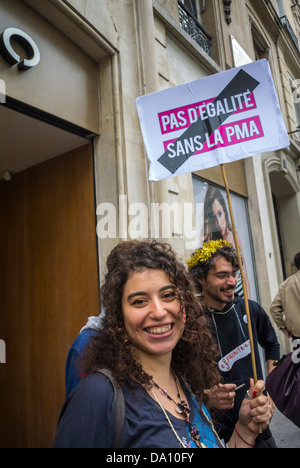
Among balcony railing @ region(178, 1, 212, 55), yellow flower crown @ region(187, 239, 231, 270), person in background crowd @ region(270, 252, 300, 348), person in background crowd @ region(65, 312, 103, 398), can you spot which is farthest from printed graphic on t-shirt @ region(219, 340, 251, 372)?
balcony railing @ region(178, 1, 212, 55)

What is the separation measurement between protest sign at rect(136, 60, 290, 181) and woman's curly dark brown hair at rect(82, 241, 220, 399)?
3.27 feet

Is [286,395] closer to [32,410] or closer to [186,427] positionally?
[186,427]

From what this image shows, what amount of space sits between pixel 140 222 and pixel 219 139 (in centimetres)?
173

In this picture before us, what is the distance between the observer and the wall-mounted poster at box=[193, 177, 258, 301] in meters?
5.49

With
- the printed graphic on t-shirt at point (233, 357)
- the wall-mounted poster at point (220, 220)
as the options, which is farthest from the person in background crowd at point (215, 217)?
the printed graphic on t-shirt at point (233, 357)

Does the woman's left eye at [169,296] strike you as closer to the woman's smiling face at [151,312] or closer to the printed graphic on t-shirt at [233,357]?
the woman's smiling face at [151,312]

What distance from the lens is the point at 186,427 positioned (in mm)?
1411

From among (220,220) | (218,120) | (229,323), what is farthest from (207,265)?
(220,220)

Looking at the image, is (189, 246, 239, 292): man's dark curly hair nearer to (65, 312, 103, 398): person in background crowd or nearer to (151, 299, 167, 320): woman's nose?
(65, 312, 103, 398): person in background crowd

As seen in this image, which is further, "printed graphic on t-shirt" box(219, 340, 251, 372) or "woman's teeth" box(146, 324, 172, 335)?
"printed graphic on t-shirt" box(219, 340, 251, 372)

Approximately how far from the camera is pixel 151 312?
4.89ft

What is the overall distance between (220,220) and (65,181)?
283 centimetres

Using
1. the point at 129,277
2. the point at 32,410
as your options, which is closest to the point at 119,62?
the point at 129,277

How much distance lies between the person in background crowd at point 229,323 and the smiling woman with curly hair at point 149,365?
31.9 inches
